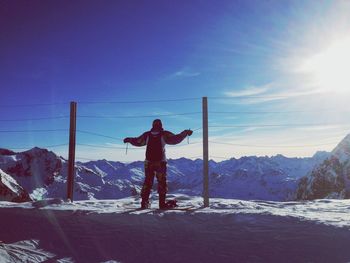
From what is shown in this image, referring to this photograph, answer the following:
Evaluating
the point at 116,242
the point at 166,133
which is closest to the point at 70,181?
the point at 166,133

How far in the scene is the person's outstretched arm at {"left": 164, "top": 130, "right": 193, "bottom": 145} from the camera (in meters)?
9.83

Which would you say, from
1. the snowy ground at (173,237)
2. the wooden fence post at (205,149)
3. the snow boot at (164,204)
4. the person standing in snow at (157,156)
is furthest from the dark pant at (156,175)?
the snowy ground at (173,237)

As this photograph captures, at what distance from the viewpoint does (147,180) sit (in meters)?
9.94

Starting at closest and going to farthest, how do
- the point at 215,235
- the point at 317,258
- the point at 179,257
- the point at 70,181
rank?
1. the point at 317,258
2. the point at 179,257
3. the point at 215,235
4. the point at 70,181

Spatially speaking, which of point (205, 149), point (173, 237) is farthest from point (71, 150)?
point (173, 237)

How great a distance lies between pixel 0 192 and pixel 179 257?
32.1 meters

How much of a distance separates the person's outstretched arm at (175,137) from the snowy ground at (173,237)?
2.23 m

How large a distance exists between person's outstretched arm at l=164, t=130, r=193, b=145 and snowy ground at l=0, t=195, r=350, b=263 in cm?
223

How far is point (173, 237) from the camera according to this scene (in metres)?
6.78

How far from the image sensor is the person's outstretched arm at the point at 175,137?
9828 millimetres

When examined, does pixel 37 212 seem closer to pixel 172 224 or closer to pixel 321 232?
pixel 172 224

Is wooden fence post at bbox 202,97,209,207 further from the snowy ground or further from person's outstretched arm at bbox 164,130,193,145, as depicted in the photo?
the snowy ground

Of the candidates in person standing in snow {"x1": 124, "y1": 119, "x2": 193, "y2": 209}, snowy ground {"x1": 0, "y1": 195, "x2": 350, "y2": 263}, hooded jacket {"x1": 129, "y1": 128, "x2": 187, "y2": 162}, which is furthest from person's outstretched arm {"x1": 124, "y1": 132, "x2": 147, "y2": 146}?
snowy ground {"x1": 0, "y1": 195, "x2": 350, "y2": 263}

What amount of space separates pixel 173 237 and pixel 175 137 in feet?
11.8
